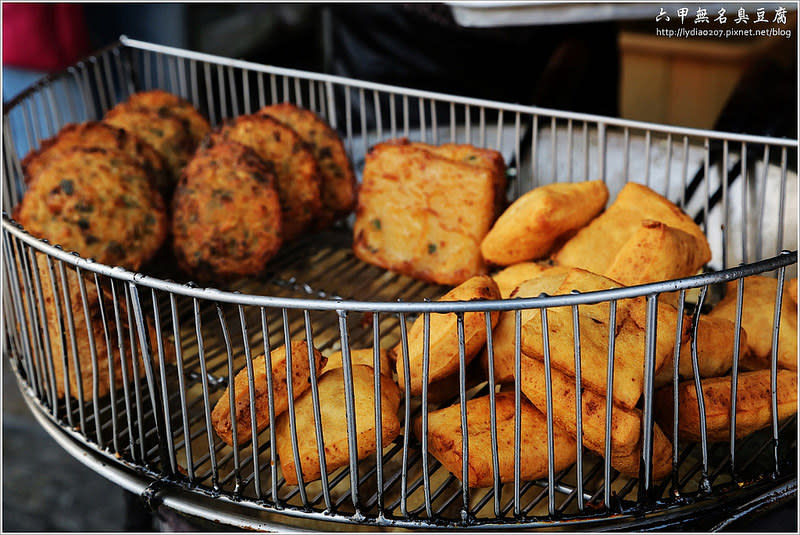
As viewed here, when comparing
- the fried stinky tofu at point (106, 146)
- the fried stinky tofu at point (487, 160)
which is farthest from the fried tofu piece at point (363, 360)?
the fried stinky tofu at point (106, 146)

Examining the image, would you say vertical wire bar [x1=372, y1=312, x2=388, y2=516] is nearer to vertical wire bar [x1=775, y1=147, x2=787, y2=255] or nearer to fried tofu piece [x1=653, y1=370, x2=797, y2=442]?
fried tofu piece [x1=653, y1=370, x2=797, y2=442]

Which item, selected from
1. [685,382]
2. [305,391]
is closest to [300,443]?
[305,391]

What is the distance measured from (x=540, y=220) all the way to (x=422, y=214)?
0.85 ft

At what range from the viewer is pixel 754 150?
Result: 4.49ft

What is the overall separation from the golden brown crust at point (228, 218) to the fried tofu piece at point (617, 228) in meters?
0.47

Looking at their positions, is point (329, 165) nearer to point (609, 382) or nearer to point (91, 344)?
point (91, 344)

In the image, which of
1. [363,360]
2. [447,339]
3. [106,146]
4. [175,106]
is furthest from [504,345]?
[175,106]

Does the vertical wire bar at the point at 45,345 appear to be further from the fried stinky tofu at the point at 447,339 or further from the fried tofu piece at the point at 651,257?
the fried tofu piece at the point at 651,257

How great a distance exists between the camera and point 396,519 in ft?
2.73

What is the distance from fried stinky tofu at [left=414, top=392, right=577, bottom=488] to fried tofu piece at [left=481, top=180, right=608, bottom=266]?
317 mm

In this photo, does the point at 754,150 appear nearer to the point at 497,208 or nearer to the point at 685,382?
the point at 497,208

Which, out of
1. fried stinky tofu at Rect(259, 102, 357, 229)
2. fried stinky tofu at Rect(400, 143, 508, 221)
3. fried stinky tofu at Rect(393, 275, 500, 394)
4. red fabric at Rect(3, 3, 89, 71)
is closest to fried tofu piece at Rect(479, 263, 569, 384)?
fried stinky tofu at Rect(393, 275, 500, 394)

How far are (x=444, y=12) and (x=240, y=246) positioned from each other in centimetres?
84

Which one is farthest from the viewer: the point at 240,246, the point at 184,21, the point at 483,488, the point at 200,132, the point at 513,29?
the point at 184,21
